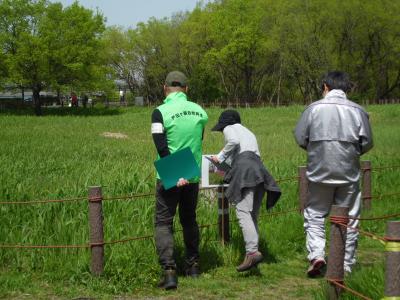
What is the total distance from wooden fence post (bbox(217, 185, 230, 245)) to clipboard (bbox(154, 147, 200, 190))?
4.04 feet

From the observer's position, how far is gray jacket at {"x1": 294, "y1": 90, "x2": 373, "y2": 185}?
4.83m

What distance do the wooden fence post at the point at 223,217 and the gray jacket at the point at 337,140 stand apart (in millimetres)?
1321

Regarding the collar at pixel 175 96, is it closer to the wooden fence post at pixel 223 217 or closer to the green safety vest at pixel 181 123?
the green safety vest at pixel 181 123

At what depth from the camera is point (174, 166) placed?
190 inches

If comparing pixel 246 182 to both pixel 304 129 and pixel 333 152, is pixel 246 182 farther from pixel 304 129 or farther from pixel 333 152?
pixel 333 152

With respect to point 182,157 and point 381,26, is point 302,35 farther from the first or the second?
point 182,157

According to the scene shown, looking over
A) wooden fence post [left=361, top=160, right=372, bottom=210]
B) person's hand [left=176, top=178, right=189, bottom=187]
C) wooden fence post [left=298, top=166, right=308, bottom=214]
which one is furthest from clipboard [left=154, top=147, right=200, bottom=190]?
wooden fence post [left=361, top=160, right=372, bottom=210]

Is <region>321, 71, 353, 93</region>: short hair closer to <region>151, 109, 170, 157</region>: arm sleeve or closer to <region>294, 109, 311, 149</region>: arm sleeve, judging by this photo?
<region>294, 109, 311, 149</region>: arm sleeve

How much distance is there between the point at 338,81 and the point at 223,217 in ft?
6.25

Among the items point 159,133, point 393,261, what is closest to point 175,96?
point 159,133

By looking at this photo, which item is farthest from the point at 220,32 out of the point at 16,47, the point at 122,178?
the point at 122,178

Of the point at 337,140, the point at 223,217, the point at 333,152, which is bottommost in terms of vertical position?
the point at 223,217

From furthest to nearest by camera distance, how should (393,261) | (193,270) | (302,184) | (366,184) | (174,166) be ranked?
(366,184)
(302,184)
(193,270)
(174,166)
(393,261)

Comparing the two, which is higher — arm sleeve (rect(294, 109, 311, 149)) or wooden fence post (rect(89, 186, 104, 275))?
arm sleeve (rect(294, 109, 311, 149))
